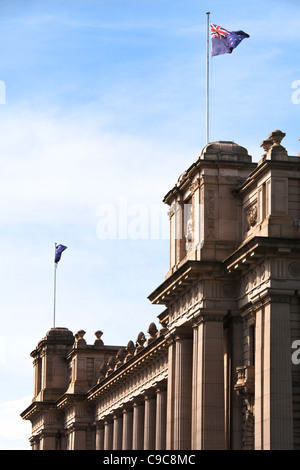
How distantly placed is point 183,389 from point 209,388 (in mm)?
3953

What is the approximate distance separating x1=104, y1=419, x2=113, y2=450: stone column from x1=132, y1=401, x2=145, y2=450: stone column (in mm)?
11424

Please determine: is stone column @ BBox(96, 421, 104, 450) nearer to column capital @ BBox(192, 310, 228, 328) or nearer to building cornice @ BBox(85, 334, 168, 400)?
building cornice @ BBox(85, 334, 168, 400)

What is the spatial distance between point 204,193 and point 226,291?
4893mm

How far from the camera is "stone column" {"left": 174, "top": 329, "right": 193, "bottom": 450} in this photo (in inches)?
2292

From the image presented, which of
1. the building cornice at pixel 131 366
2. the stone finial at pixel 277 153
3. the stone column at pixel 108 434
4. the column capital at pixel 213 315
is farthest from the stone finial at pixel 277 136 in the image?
the stone column at pixel 108 434

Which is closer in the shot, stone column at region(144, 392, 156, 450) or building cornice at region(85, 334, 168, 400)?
building cornice at region(85, 334, 168, 400)

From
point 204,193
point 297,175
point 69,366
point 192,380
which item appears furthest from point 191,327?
point 69,366

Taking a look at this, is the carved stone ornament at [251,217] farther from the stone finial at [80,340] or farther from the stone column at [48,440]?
the stone column at [48,440]

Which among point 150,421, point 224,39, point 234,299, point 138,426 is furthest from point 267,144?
point 138,426

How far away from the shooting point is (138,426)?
8331 centimetres

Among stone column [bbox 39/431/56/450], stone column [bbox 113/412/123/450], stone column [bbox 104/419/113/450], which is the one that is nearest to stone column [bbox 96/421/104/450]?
stone column [bbox 104/419/113/450]

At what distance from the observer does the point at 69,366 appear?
113 meters

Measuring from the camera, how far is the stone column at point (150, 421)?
77562mm

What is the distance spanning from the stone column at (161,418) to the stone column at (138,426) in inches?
307
